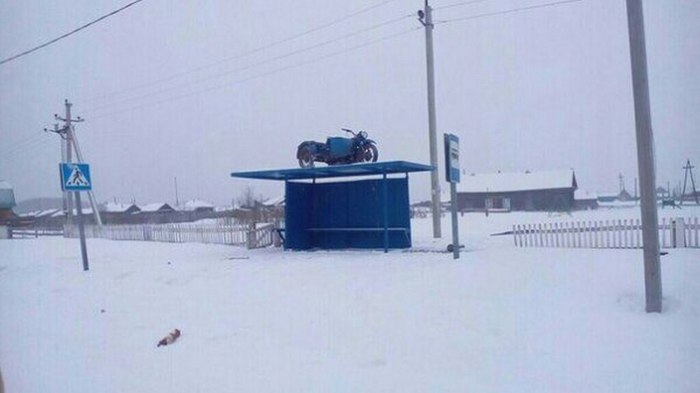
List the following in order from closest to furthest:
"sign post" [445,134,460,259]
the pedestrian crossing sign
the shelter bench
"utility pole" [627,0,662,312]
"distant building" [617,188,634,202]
→ "utility pole" [627,0,662,312] < "sign post" [445,134,460,259] < the pedestrian crossing sign < the shelter bench < "distant building" [617,188,634,202]

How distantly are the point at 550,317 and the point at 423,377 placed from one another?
7.56ft

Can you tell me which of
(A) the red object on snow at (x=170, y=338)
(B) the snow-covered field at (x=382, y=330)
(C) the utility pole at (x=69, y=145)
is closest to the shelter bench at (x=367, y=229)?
(B) the snow-covered field at (x=382, y=330)

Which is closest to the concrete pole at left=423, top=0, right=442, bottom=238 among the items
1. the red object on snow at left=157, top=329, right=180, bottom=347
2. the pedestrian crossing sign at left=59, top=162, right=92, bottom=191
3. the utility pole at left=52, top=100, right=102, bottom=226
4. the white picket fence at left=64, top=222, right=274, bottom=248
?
the white picket fence at left=64, top=222, right=274, bottom=248

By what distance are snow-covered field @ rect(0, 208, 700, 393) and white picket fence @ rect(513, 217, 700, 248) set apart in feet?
3.86

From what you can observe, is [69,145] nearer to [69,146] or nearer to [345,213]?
[69,146]

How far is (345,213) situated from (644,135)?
1051cm

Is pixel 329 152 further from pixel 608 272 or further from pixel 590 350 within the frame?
pixel 590 350

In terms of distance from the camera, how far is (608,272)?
9000 millimetres

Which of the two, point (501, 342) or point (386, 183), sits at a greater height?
point (386, 183)

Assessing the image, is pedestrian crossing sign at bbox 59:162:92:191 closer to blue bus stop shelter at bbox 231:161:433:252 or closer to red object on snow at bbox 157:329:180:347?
blue bus stop shelter at bbox 231:161:433:252

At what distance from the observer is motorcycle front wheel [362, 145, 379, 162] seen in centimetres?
1698

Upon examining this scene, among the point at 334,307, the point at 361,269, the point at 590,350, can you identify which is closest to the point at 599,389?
the point at 590,350

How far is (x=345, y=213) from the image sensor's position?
55.2 feet

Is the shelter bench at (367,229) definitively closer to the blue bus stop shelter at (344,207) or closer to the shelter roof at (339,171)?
the blue bus stop shelter at (344,207)
